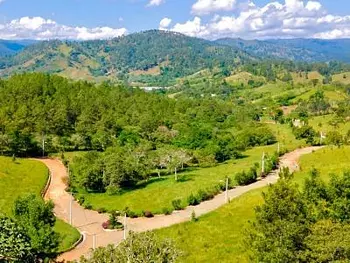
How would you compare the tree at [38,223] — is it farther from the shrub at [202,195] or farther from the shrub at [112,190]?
the shrub at [112,190]

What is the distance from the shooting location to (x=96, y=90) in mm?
138250

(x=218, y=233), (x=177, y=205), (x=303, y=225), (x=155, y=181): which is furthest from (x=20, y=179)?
(x=303, y=225)

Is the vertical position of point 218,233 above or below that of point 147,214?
above

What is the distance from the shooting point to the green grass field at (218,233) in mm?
39250

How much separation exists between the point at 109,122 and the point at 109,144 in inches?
510

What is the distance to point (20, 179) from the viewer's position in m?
69.6

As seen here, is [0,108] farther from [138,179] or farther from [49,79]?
[138,179]

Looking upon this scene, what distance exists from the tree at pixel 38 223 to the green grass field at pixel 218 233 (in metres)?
10.4

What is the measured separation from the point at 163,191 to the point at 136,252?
151 feet

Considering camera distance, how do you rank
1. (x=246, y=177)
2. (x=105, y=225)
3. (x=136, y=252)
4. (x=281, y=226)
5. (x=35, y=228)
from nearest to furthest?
(x=136, y=252)
(x=281, y=226)
(x=35, y=228)
(x=105, y=225)
(x=246, y=177)

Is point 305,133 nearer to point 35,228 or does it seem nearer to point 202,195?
point 202,195

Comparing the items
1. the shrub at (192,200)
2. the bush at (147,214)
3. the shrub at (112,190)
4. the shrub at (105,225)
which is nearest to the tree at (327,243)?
the shrub at (105,225)

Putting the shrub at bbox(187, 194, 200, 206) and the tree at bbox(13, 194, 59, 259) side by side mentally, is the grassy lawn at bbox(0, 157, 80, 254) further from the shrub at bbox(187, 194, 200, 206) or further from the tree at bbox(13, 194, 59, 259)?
the shrub at bbox(187, 194, 200, 206)

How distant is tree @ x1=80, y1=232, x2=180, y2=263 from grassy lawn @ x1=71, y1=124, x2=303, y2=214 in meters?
37.1
